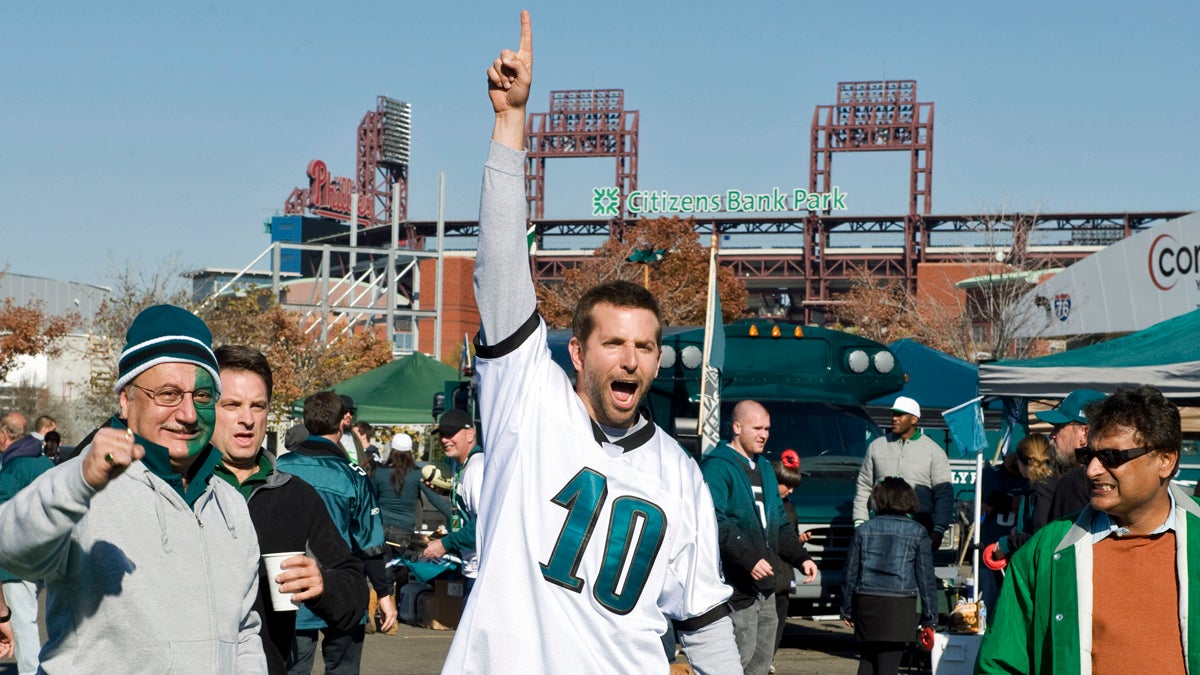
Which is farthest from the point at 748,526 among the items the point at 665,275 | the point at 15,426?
the point at 665,275

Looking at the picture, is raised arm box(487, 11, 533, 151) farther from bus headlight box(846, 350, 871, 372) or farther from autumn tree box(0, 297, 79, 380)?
autumn tree box(0, 297, 79, 380)

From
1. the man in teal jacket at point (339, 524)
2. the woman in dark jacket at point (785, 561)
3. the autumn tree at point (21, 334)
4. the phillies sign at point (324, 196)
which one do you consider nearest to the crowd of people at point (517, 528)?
the man in teal jacket at point (339, 524)

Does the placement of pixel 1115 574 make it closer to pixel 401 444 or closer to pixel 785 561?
pixel 785 561

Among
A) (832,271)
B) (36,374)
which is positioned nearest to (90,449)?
(36,374)

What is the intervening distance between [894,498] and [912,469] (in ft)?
8.26

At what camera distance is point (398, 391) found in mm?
24797

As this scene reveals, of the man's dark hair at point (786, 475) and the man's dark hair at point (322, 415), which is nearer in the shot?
the man's dark hair at point (322, 415)

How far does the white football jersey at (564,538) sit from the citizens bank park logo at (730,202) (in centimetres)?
8683

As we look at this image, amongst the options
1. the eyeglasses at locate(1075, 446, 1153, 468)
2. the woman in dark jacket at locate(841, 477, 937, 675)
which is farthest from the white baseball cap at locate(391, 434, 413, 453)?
the eyeglasses at locate(1075, 446, 1153, 468)

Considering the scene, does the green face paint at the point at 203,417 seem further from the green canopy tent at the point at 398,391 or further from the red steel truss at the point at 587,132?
the red steel truss at the point at 587,132

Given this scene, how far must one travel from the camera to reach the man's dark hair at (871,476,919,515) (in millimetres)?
10062

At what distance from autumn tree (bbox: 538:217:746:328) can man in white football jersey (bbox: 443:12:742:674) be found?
1719 inches

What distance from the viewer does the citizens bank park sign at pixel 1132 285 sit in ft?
77.4

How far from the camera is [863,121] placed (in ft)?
331
